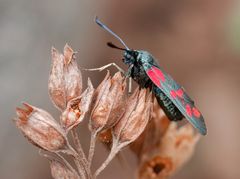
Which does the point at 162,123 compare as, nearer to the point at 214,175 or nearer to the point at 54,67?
the point at 54,67

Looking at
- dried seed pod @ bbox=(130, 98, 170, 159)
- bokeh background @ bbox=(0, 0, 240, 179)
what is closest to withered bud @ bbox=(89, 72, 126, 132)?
dried seed pod @ bbox=(130, 98, 170, 159)

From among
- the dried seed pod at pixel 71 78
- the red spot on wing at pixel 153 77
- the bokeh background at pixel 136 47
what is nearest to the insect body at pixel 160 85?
the red spot on wing at pixel 153 77

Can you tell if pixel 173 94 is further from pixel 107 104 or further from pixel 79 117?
pixel 79 117

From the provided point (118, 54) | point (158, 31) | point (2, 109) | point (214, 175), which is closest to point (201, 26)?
point (158, 31)

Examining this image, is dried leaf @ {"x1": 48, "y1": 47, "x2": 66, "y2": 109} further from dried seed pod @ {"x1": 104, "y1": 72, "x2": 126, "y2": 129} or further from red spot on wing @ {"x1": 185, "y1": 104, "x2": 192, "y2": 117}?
red spot on wing @ {"x1": 185, "y1": 104, "x2": 192, "y2": 117}

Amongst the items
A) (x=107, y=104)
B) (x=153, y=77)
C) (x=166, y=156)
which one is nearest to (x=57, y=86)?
(x=107, y=104)

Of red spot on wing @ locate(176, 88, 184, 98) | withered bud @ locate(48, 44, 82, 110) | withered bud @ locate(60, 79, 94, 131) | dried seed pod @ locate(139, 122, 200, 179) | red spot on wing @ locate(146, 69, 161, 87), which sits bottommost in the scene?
dried seed pod @ locate(139, 122, 200, 179)

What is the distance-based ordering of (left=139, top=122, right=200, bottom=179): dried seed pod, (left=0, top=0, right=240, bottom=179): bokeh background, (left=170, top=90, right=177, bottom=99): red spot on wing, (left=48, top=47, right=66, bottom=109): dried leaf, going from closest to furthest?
1. (left=48, top=47, right=66, bottom=109): dried leaf
2. (left=170, top=90, right=177, bottom=99): red spot on wing
3. (left=139, top=122, right=200, bottom=179): dried seed pod
4. (left=0, top=0, right=240, bottom=179): bokeh background
